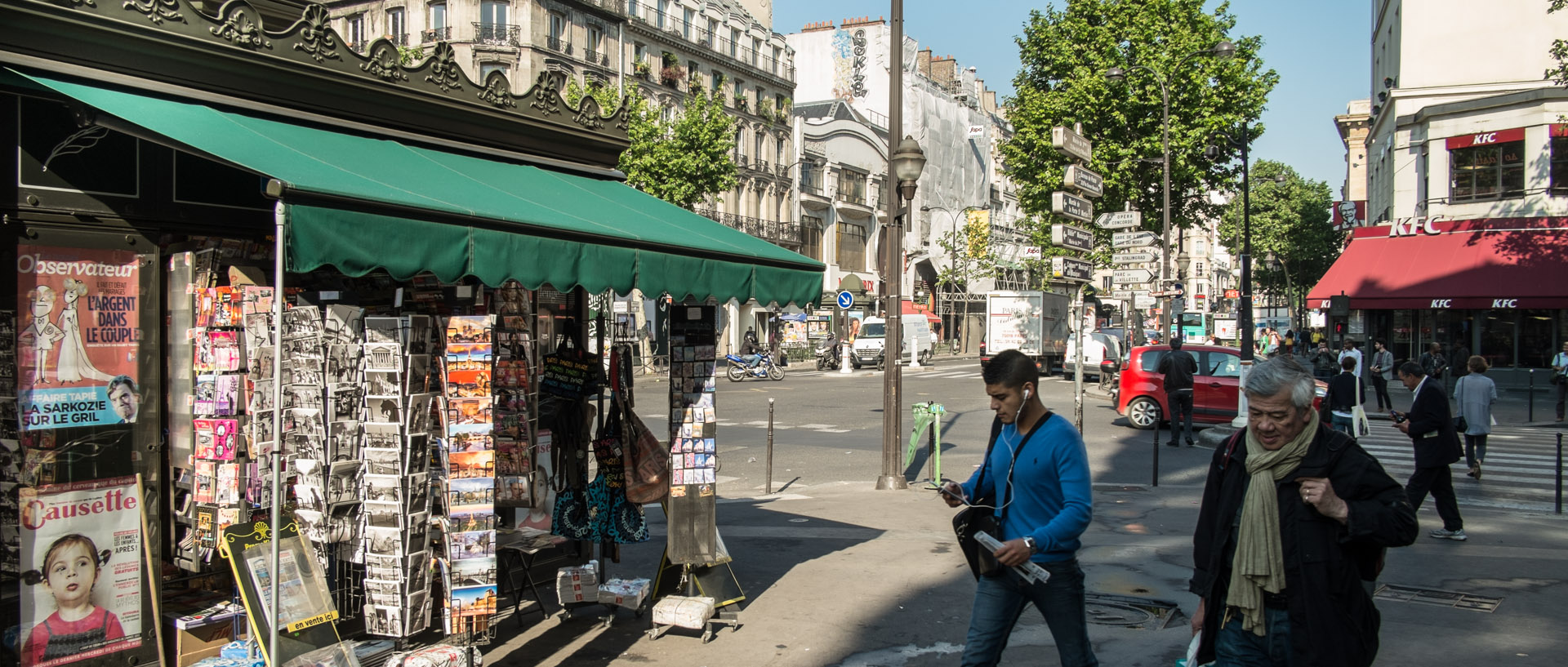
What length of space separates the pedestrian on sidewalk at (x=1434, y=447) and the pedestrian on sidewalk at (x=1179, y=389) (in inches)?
310

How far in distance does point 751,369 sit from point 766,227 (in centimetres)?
2515

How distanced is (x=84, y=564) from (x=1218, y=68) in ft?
118

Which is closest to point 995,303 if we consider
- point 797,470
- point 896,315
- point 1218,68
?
point 1218,68

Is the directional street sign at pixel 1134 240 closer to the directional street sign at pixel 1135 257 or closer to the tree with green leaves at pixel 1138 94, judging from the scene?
the directional street sign at pixel 1135 257

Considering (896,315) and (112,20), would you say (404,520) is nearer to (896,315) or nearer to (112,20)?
(112,20)

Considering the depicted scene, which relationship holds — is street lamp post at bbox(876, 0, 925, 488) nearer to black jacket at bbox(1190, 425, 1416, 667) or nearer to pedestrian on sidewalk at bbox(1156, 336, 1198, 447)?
pedestrian on sidewalk at bbox(1156, 336, 1198, 447)

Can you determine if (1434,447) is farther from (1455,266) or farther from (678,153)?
(678,153)

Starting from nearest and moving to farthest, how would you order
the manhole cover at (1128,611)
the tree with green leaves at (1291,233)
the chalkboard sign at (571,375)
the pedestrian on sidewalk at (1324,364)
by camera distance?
1. the manhole cover at (1128,611)
2. the chalkboard sign at (571,375)
3. the pedestrian on sidewalk at (1324,364)
4. the tree with green leaves at (1291,233)

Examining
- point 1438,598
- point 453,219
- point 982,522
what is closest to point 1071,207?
point 1438,598

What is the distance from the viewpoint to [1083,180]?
42.6 ft

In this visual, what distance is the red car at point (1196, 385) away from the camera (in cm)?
1873

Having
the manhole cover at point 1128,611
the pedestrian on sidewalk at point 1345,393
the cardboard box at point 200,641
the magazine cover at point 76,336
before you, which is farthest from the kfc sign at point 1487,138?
the magazine cover at point 76,336

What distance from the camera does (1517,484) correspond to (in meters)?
13.3

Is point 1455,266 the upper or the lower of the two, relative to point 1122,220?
upper
